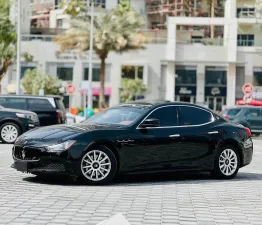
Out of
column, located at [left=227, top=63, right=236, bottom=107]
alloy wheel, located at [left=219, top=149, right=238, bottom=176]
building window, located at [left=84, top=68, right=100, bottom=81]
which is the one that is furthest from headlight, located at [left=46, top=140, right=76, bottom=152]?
building window, located at [left=84, top=68, right=100, bottom=81]

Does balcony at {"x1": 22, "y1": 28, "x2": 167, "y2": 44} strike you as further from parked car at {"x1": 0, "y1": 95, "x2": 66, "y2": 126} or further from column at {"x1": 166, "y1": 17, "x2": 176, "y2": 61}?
parked car at {"x1": 0, "y1": 95, "x2": 66, "y2": 126}

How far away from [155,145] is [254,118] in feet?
85.5

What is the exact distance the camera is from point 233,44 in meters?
76.6

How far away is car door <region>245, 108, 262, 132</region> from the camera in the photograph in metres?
38.5

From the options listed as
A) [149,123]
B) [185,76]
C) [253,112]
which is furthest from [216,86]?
[149,123]

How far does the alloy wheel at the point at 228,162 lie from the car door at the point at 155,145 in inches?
43.0

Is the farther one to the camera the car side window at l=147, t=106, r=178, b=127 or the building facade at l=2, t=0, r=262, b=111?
the building facade at l=2, t=0, r=262, b=111

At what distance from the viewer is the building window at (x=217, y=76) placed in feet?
255

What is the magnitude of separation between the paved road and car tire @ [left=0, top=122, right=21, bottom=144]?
10.0 metres

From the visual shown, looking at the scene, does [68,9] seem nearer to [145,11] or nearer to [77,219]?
[145,11]

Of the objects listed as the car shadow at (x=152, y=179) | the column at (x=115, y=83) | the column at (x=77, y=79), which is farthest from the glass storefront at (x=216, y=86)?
the car shadow at (x=152, y=179)

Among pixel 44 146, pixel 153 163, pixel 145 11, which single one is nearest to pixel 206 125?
pixel 153 163

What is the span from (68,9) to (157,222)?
72.5 m

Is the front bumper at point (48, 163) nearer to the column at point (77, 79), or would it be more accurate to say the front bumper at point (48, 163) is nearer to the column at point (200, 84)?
the column at point (200, 84)
